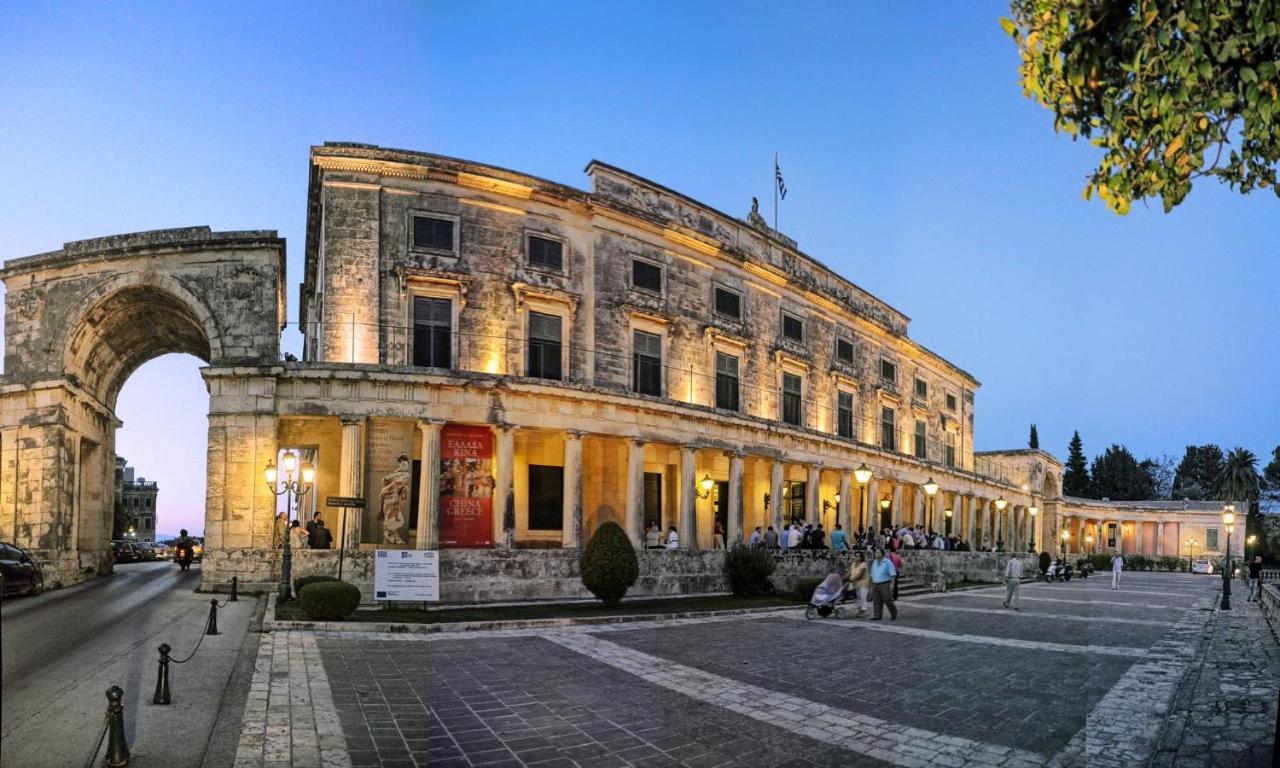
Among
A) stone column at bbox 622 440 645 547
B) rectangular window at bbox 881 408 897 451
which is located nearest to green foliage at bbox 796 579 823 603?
stone column at bbox 622 440 645 547

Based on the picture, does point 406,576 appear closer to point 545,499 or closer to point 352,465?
point 352,465

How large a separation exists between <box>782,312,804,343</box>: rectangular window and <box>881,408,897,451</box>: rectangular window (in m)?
10.2

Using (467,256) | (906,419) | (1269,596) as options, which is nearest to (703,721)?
(1269,596)

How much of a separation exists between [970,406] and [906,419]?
15.0 m

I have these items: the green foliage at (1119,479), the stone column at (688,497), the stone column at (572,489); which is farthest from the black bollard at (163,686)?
the green foliage at (1119,479)

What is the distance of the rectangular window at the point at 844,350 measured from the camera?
40344 mm

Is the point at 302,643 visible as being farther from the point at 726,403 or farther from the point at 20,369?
the point at 726,403

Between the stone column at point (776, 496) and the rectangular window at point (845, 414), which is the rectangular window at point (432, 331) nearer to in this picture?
the stone column at point (776, 496)

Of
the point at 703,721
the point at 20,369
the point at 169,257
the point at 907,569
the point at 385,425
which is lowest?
the point at 907,569

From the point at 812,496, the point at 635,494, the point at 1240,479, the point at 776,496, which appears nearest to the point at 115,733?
the point at 635,494

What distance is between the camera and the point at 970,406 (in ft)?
194

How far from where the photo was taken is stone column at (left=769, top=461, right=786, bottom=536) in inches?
1316

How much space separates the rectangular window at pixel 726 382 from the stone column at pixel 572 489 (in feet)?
26.8

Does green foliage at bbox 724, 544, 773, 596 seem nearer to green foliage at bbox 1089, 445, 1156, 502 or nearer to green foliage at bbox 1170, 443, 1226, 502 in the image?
green foliage at bbox 1089, 445, 1156, 502
